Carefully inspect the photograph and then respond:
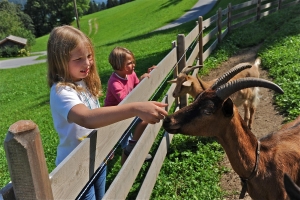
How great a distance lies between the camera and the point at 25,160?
128cm

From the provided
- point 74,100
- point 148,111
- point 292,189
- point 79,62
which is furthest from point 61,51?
point 292,189

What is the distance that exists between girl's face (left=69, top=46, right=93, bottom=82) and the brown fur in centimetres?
88

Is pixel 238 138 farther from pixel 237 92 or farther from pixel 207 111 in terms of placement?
pixel 237 92

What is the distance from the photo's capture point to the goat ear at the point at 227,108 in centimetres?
284

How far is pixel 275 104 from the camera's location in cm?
636

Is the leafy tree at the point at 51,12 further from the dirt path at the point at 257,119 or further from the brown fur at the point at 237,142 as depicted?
the brown fur at the point at 237,142

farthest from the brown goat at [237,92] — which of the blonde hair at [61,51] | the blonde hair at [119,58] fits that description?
the blonde hair at [61,51]

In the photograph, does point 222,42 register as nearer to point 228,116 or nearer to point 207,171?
point 207,171

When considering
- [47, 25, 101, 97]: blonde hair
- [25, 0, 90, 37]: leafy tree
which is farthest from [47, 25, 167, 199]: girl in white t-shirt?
[25, 0, 90, 37]: leafy tree

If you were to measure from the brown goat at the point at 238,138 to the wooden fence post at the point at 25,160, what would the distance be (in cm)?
157

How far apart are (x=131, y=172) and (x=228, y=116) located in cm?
101

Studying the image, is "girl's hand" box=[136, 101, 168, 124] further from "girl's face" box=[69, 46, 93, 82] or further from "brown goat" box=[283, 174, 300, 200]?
"brown goat" box=[283, 174, 300, 200]

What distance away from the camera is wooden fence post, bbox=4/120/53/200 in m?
1.25

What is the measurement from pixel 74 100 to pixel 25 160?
0.83m
